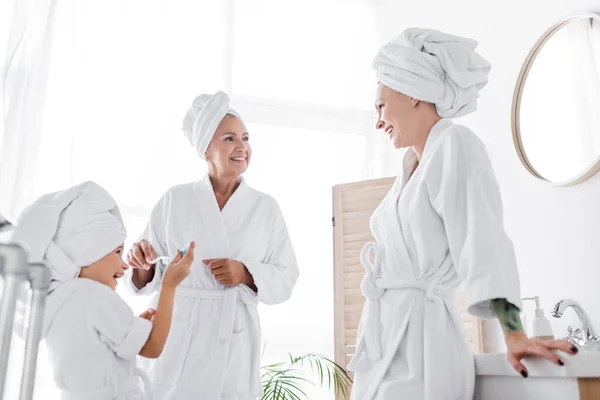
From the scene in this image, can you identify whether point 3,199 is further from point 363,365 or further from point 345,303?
point 363,365

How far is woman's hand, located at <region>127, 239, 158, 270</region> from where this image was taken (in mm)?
1817

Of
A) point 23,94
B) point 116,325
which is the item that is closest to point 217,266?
point 116,325

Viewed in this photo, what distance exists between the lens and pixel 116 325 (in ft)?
4.48

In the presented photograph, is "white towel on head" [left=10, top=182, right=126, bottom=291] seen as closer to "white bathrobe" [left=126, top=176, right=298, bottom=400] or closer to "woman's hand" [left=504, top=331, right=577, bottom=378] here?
"white bathrobe" [left=126, top=176, right=298, bottom=400]

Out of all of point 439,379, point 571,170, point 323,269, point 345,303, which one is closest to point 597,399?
point 439,379

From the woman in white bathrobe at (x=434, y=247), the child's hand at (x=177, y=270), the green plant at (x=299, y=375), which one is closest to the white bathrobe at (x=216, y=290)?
the child's hand at (x=177, y=270)

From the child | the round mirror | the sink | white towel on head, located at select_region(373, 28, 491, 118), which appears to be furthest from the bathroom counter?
the round mirror

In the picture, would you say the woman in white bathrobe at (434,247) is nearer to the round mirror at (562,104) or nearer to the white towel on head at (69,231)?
the white towel on head at (69,231)

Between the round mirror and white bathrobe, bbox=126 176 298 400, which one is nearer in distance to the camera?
white bathrobe, bbox=126 176 298 400

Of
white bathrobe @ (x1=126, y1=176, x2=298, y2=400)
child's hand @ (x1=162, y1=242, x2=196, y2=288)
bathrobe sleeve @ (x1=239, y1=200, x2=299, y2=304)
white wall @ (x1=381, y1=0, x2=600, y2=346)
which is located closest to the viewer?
child's hand @ (x1=162, y1=242, x2=196, y2=288)

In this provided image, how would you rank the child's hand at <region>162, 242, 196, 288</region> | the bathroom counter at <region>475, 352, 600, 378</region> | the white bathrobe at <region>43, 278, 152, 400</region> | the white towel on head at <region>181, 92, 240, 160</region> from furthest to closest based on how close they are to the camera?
the white towel on head at <region>181, 92, 240, 160</region> → the child's hand at <region>162, 242, 196, 288</region> → the white bathrobe at <region>43, 278, 152, 400</region> → the bathroom counter at <region>475, 352, 600, 378</region>

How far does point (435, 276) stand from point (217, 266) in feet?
2.51

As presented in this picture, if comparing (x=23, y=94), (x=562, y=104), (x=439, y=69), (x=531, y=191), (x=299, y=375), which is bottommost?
(x=299, y=375)

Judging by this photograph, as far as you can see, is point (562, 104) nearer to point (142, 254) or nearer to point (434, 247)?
point (434, 247)
